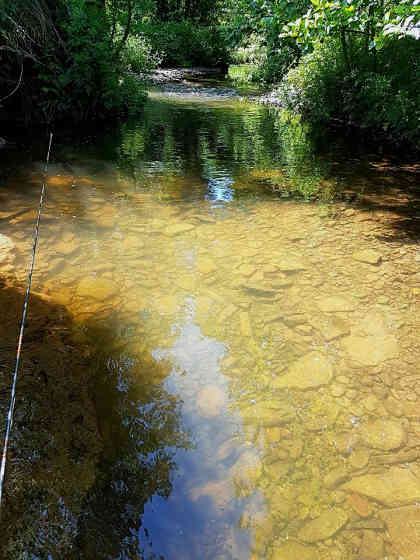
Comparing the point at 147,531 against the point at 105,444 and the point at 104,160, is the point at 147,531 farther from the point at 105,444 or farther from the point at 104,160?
the point at 104,160

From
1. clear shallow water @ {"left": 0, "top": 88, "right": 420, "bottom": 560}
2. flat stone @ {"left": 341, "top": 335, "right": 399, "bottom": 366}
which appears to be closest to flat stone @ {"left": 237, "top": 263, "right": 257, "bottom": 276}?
clear shallow water @ {"left": 0, "top": 88, "right": 420, "bottom": 560}

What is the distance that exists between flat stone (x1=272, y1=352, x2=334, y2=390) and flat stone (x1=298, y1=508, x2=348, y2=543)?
34.8 inches

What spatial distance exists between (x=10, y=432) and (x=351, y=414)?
6.73 ft

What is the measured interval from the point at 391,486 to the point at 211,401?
44.4 inches

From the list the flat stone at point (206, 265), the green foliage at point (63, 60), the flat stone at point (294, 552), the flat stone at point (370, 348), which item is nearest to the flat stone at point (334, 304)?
the flat stone at point (370, 348)

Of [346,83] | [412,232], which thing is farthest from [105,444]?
[346,83]

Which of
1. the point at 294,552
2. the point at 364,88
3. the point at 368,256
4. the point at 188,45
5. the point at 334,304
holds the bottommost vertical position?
the point at 294,552

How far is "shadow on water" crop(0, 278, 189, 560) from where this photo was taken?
1.85m

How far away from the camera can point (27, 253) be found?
171 inches

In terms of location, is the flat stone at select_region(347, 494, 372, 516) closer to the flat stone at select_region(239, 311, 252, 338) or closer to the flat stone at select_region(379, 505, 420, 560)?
the flat stone at select_region(379, 505, 420, 560)

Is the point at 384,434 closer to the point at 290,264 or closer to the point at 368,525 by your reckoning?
the point at 368,525

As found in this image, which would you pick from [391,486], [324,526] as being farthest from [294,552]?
[391,486]

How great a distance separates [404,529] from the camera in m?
1.94

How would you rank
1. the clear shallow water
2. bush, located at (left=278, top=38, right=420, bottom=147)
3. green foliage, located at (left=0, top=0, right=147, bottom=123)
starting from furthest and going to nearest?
bush, located at (left=278, top=38, right=420, bottom=147), green foliage, located at (left=0, top=0, right=147, bottom=123), the clear shallow water
